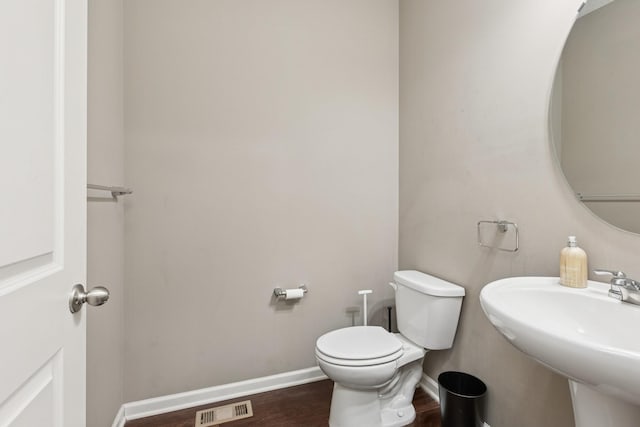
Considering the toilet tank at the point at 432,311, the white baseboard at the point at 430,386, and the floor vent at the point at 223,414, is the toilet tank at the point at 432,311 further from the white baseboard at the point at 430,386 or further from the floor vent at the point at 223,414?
the floor vent at the point at 223,414

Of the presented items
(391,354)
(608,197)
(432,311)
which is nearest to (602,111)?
(608,197)

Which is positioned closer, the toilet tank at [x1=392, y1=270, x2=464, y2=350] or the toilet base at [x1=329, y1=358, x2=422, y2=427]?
the toilet base at [x1=329, y1=358, x2=422, y2=427]

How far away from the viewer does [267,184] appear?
1.87 m

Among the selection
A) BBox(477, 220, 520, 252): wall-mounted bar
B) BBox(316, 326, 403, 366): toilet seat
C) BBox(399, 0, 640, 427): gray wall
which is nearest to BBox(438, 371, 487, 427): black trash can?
BBox(399, 0, 640, 427): gray wall

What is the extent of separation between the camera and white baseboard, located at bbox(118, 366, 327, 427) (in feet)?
5.40

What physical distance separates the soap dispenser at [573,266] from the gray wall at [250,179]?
1.15 meters

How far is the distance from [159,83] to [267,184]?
78cm

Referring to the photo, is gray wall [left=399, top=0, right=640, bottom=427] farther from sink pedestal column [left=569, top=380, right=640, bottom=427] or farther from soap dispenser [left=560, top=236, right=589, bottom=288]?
sink pedestal column [left=569, top=380, right=640, bottom=427]

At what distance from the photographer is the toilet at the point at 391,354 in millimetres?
1409

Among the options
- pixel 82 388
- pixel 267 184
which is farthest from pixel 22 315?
pixel 267 184

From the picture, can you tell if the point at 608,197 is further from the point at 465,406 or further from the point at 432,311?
the point at 465,406

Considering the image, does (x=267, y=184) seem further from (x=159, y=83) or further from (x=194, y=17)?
(x=194, y=17)

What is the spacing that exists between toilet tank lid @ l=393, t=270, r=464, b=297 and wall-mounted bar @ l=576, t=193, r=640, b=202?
686 millimetres

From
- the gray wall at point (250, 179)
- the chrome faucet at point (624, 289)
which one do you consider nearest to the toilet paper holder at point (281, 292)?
the gray wall at point (250, 179)
